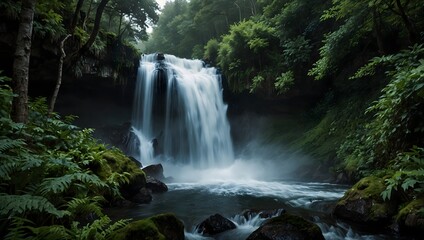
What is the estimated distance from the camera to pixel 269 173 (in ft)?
45.4

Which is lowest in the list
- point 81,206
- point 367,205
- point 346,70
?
point 367,205

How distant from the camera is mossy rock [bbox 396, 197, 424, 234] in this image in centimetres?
431

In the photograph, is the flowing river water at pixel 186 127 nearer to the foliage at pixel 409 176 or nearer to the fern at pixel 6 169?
the foliage at pixel 409 176

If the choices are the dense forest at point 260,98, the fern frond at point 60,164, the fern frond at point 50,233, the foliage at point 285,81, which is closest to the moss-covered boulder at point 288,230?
the dense forest at point 260,98

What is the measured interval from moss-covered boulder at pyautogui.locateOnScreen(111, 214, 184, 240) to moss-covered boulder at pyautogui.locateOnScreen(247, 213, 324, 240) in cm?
128

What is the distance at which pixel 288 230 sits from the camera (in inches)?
168

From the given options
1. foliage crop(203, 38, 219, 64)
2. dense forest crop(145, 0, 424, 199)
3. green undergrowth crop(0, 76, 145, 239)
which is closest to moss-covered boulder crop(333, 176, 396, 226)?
dense forest crop(145, 0, 424, 199)

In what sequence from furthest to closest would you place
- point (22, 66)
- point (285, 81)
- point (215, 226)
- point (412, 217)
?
point (285, 81) < point (215, 226) < point (22, 66) < point (412, 217)

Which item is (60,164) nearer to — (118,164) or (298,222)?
(298,222)

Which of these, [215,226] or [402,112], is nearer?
[215,226]

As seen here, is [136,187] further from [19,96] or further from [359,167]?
[359,167]

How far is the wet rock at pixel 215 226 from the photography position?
5.27 metres

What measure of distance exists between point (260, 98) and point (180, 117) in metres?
5.33

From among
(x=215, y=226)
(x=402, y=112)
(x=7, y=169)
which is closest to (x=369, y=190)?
(x=402, y=112)
